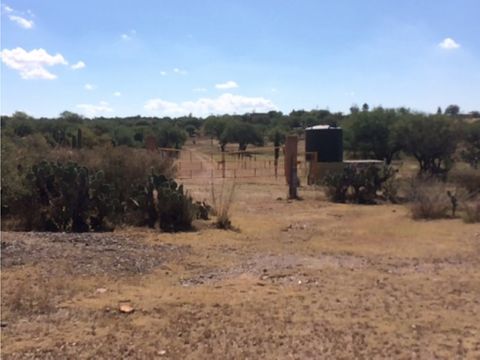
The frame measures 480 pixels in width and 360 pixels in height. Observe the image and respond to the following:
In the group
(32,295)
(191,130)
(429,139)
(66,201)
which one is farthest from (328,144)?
(191,130)

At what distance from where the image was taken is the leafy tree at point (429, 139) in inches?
1420

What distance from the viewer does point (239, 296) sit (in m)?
8.60

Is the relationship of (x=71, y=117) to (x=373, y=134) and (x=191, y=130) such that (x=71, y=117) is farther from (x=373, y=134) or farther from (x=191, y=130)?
(x=373, y=134)

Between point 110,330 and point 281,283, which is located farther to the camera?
point 281,283

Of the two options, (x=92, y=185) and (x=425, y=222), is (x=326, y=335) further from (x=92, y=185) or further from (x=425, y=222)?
(x=425, y=222)

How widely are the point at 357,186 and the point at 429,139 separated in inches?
541

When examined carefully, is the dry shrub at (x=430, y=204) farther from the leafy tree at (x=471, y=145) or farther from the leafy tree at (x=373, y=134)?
the leafy tree at (x=471, y=145)

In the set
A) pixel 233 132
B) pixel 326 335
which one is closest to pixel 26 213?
pixel 326 335

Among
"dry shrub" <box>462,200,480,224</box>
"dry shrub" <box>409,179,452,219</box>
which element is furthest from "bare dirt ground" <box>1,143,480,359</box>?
"dry shrub" <box>409,179,452,219</box>

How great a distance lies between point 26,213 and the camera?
15.3 metres

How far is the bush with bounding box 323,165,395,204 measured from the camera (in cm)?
2423

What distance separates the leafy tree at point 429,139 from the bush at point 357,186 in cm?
1162

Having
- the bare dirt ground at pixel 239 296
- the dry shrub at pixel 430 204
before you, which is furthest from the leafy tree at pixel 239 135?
the bare dirt ground at pixel 239 296

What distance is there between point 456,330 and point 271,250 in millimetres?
6018
